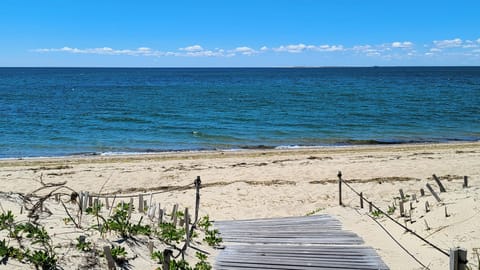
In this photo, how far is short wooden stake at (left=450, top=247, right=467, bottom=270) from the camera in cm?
431

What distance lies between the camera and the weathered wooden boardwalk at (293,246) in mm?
6309

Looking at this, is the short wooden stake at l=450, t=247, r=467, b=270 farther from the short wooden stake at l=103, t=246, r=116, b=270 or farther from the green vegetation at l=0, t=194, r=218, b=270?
the short wooden stake at l=103, t=246, r=116, b=270

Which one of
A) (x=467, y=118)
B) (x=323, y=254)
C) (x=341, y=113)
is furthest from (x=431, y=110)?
(x=323, y=254)

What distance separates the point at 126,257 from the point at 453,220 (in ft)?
19.6

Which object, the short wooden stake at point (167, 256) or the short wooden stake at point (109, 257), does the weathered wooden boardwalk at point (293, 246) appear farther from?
the short wooden stake at point (109, 257)

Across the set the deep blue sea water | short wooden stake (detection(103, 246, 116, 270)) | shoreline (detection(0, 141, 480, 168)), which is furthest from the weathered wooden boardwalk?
the deep blue sea water

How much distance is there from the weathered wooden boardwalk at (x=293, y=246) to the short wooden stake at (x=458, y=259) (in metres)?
1.93

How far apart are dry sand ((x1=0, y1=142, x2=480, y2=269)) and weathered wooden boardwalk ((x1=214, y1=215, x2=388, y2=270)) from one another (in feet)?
1.66

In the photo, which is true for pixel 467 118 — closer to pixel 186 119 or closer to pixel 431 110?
pixel 431 110

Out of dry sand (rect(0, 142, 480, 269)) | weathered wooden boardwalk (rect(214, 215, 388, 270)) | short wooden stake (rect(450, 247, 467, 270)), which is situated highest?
short wooden stake (rect(450, 247, 467, 270))

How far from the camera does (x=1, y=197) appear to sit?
25.1 ft

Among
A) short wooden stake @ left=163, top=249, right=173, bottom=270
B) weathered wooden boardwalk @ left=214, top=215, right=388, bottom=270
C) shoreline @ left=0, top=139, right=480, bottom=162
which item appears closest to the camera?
short wooden stake @ left=163, top=249, right=173, bottom=270

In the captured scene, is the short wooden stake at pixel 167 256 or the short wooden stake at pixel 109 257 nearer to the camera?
the short wooden stake at pixel 167 256

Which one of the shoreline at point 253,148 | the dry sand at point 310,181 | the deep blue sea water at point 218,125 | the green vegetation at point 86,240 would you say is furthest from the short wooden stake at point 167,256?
the deep blue sea water at point 218,125
